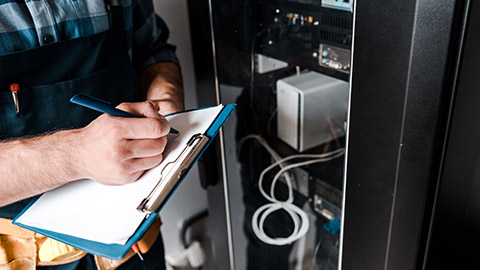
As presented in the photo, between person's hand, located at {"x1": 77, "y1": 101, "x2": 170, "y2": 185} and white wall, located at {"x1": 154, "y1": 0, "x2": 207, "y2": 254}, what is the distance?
759 mm

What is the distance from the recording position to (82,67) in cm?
80

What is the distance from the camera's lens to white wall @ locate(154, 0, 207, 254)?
4.26 feet

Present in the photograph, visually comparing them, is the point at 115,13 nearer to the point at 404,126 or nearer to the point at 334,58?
the point at 334,58

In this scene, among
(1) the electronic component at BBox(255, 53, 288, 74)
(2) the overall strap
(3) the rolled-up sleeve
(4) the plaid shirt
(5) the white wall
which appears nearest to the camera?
(4) the plaid shirt

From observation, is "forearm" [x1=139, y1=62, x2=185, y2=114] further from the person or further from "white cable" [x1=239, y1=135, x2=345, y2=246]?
"white cable" [x1=239, y1=135, x2=345, y2=246]

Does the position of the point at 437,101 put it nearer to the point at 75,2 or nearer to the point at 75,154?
the point at 75,154

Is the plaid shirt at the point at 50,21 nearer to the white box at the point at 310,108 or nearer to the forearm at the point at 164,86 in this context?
the forearm at the point at 164,86

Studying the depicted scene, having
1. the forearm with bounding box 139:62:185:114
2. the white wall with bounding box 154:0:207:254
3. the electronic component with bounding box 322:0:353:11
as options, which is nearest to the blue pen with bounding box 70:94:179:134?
the forearm with bounding box 139:62:185:114

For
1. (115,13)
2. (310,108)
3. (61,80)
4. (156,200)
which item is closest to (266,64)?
(310,108)

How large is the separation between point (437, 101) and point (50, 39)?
0.64m

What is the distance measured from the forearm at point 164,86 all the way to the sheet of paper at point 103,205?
0.44ft

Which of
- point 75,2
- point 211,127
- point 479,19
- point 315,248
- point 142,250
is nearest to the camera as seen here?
point 479,19

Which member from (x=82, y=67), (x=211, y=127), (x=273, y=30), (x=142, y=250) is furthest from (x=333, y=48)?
(x=142, y=250)

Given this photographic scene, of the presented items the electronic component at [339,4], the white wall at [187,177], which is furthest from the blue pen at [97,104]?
the white wall at [187,177]
